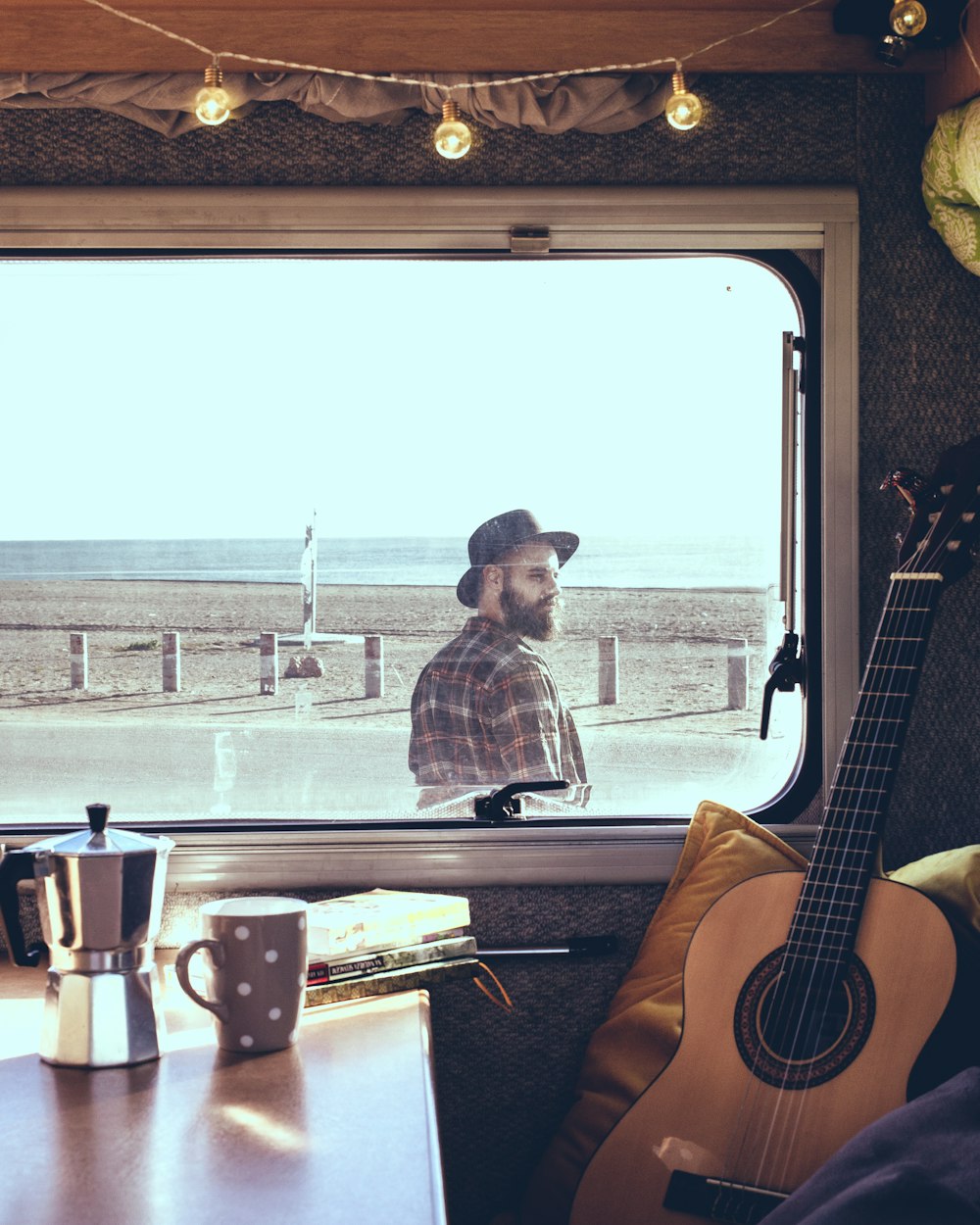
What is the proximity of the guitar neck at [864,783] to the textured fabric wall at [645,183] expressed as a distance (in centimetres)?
30

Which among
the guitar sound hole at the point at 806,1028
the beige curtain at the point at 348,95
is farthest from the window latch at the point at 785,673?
the beige curtain at the point at 348,95

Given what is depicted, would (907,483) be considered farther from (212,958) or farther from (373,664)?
(212,958)

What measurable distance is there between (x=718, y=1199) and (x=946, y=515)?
41.3 inches

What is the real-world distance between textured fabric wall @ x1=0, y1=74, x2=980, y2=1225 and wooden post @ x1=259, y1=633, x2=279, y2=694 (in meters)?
0.39

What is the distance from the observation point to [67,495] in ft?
7.09

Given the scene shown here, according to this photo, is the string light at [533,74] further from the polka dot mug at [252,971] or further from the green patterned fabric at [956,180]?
the polka dot mug at [252,971]

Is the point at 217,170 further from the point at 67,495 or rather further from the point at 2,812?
the point at 2,812

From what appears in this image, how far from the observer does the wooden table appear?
3.47 ft

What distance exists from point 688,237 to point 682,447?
369 mm

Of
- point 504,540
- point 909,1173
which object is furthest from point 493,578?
point 909,1173

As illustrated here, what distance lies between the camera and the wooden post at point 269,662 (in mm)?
2158

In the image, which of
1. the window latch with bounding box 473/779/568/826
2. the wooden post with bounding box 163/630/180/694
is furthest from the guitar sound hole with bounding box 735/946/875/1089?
the wooden post with bounding box 163/630/180/694

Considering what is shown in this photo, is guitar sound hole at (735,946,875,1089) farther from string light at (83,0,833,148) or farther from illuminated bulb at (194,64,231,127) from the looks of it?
illuminated bulb at (194,64,231,127)

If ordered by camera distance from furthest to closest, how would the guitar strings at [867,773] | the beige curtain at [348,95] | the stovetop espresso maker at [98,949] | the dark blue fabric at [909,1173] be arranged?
1. the beige curtain at [348,95]
2. the guitar strings at [867,773]
3. the stovetop espresso maker at [98,949]
4. the dark blue fabric at [909,1173]
